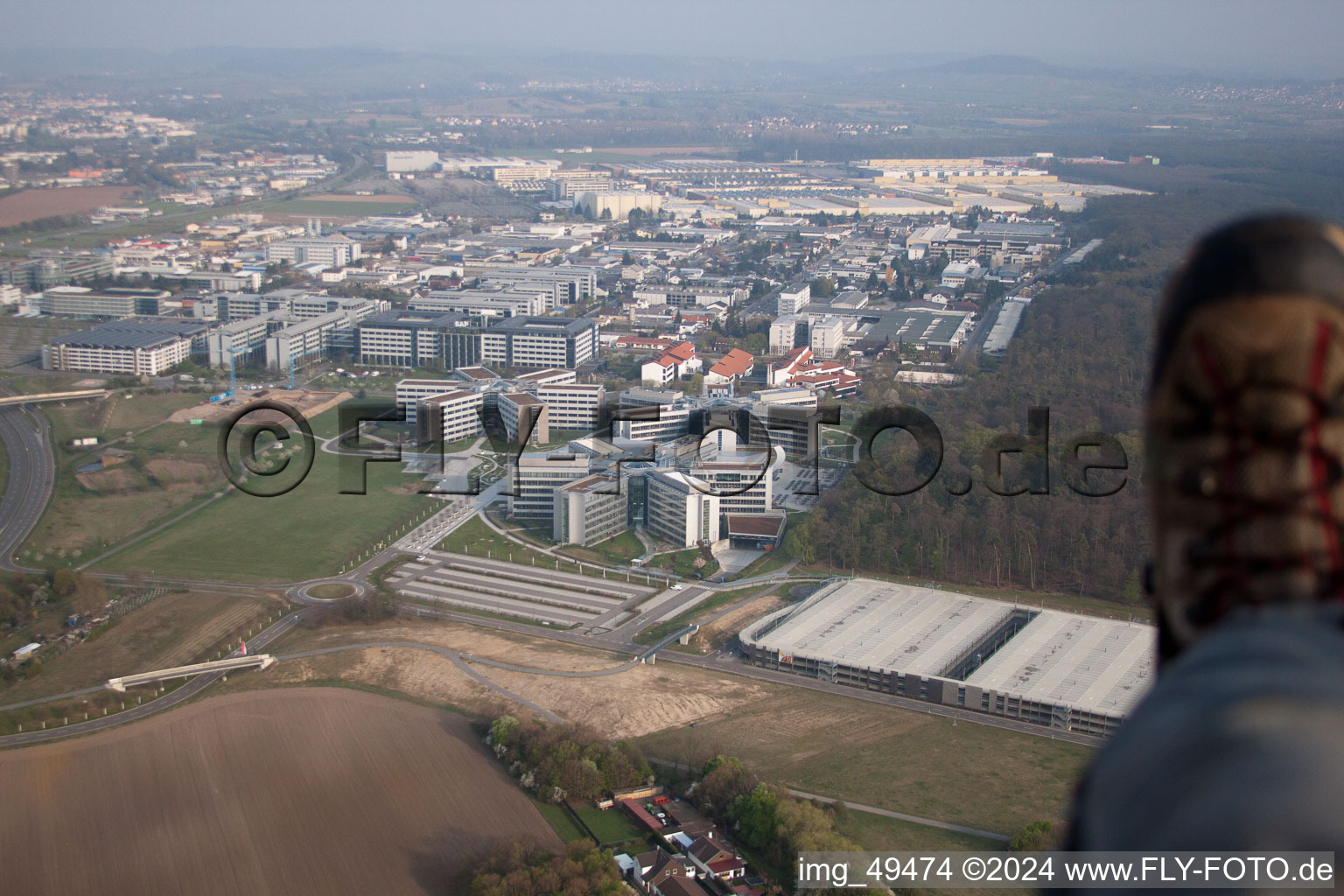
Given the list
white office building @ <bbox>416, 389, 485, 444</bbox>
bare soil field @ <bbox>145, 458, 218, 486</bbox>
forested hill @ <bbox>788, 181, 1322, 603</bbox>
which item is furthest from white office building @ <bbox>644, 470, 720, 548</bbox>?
bare soil field @ <bbox>145, 458, 218, 486</bbox>

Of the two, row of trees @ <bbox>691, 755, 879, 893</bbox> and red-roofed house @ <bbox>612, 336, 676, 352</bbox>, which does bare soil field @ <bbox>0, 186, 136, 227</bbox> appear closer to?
red-roofed house @ <bbox>612, 336, 676, 352</bbox>

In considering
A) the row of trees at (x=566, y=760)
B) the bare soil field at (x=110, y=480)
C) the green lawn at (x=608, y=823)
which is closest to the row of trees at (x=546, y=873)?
the green lawn at (x=608, y=823)

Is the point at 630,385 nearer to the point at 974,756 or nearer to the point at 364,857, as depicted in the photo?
the point at 974,756

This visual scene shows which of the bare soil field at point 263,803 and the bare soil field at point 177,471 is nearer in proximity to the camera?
the bare soil field at point 263,803

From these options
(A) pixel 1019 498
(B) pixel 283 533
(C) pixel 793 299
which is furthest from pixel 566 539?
(C) pixel 793 299

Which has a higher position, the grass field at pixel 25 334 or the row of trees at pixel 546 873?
the grass field at pixel 25 334

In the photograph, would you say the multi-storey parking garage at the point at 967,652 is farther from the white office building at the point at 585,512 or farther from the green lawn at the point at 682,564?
the white office building at the point at 585,512

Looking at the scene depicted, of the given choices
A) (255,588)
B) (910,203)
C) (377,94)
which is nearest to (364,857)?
(255,588)
